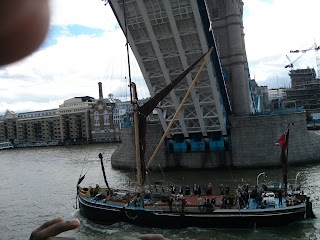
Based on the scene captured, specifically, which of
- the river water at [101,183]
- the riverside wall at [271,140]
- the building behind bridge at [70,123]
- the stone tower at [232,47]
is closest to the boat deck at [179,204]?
the river water at [101,183]

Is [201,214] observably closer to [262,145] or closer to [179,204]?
[179,204]

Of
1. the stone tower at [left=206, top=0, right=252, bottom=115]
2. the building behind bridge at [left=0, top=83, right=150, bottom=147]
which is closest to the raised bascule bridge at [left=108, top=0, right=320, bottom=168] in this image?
the stone tower at [left=206, top=0, right=252, bottom=115]

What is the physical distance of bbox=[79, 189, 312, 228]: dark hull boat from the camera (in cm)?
1750

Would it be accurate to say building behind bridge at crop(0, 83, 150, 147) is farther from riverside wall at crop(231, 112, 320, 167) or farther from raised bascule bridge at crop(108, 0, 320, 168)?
riverside wall at crop(231, 112, 320, 167)

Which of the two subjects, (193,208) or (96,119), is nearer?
(193,208)

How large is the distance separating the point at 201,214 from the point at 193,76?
14.5 metres

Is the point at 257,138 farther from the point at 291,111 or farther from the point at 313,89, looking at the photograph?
the point at 313,89

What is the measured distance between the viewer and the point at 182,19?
25516 mm

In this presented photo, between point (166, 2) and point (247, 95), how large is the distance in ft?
56.5

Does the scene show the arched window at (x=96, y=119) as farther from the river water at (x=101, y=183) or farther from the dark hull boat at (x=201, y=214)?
the dark hull boat at (x=201, y=214)

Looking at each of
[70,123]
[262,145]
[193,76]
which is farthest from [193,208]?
[70,123]

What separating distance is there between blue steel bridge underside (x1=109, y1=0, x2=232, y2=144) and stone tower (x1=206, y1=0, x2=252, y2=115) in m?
3.41

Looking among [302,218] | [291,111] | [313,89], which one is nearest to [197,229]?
[302,218]

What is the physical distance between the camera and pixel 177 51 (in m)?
28.0
